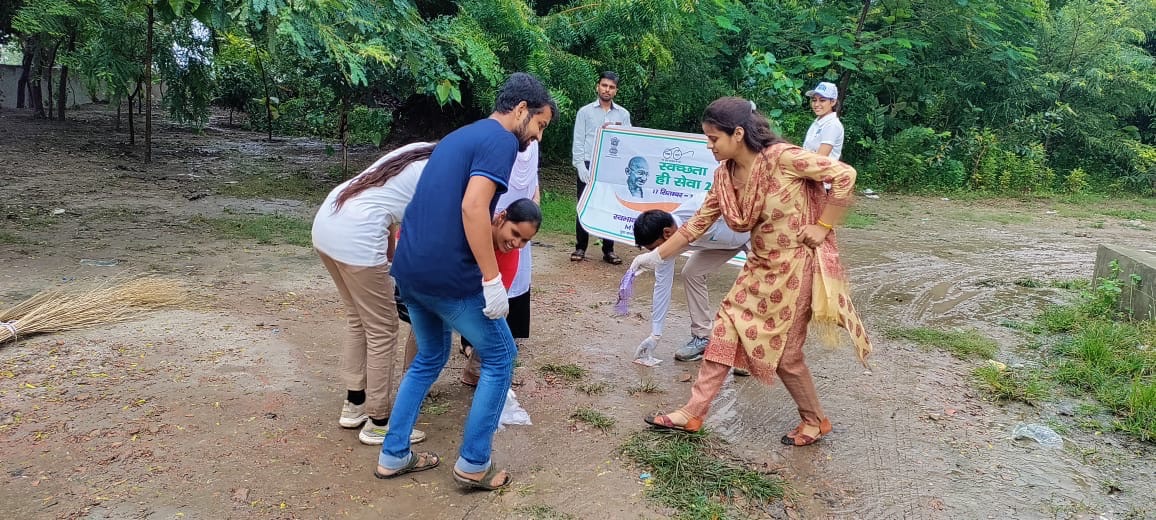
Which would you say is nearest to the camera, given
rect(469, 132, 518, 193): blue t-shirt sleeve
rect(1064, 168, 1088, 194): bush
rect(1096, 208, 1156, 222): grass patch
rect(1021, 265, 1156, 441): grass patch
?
rect(469, 132, 518, 193): blue t-shirt sleeve

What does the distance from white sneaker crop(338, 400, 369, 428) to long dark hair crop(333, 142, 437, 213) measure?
0.94m

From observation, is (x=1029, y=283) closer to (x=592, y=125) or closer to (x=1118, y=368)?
(x=1118, y=368)

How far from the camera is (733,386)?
13.4 feet

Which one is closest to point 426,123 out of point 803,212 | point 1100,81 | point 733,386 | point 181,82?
point 181,82

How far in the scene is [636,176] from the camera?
6.25 m

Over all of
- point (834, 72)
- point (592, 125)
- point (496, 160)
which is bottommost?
point (496, 160)

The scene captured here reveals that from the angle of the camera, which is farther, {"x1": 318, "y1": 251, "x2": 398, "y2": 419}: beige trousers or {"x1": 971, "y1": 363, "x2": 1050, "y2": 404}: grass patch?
{"x1": 971, "y1": 363, "x2": 1050, "y2": 404}: grass patch

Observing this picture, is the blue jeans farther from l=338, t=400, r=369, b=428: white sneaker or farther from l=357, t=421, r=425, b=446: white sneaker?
l=338, t=400, r=369, b=428: white sneaker

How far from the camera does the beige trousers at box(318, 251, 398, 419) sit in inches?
116

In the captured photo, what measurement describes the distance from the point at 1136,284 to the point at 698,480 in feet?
12.9

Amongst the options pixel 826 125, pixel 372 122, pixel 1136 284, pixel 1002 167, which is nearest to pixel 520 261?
pixel 826 125

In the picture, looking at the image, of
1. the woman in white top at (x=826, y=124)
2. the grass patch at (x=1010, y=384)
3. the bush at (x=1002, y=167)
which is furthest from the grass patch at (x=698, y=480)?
the bush at (x=1002, y=167)

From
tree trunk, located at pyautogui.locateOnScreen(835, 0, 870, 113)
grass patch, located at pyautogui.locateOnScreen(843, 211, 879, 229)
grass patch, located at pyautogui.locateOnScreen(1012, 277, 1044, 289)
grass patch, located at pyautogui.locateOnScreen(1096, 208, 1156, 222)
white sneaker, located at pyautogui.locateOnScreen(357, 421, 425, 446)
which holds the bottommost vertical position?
white sneaker, located at pyautogui.locateOnScreen(357, 421, 425, 446)

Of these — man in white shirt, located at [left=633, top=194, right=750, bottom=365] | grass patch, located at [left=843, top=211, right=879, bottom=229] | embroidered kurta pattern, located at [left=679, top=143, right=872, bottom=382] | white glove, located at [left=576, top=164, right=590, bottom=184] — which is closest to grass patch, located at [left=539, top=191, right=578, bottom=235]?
white glove, located at [left=576, top=164, right=590, bottom=184]
